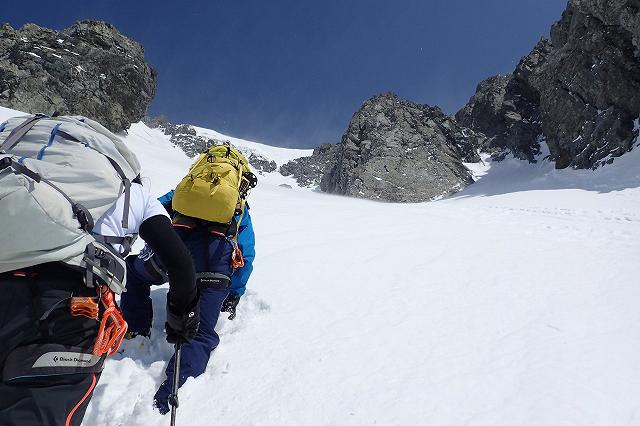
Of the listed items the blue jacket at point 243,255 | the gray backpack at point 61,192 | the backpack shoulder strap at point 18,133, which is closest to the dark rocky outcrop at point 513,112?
the blue jacket at point 243,255

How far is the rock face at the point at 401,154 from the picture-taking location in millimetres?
34656

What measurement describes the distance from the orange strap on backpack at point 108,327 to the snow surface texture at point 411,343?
0.89 metres

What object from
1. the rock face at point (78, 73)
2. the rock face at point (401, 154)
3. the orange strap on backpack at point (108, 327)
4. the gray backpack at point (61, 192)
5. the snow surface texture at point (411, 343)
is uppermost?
the rock face at point (78, 73)

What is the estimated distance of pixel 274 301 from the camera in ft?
13.5

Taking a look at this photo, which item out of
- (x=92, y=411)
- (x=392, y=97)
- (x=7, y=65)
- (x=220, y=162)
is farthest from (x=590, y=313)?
(x=392, y=97)

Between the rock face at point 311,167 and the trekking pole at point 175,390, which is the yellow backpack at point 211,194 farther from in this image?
A: the rock face at point 311,167

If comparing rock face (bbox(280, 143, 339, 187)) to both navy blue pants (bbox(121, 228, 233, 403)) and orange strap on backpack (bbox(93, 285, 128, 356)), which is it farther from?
orange strap on backpack (bbox(93, 285, 128, 356))

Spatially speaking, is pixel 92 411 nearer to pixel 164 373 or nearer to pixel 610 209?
pixel 164 373

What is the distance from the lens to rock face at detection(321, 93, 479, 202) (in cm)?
3466

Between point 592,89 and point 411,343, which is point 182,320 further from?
point 592,89


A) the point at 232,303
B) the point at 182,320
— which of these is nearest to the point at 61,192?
the point at 182,320

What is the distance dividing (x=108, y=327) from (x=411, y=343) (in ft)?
7.76

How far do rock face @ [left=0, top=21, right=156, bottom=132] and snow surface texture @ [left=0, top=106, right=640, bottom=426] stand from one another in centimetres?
3177

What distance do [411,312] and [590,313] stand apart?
67.2 inches
